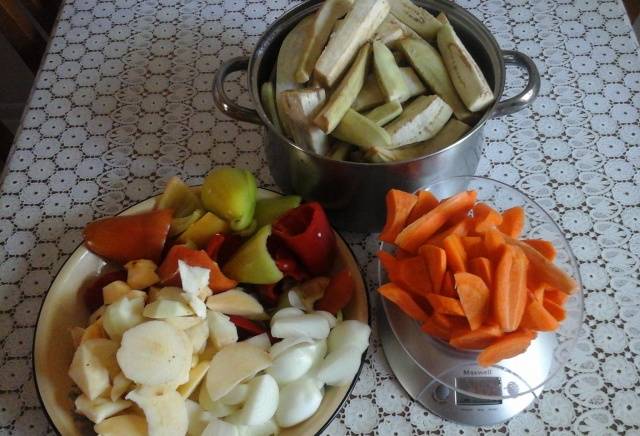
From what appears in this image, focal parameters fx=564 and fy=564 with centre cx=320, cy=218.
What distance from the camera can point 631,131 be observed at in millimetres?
857

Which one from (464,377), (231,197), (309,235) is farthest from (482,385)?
(231,197)

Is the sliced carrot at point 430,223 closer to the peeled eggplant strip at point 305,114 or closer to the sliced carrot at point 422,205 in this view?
the sliced carrot at point 422,205

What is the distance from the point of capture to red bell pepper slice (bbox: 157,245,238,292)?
24.3 inches

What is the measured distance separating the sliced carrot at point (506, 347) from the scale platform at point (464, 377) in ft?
0.17

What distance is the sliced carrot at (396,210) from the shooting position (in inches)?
23.7

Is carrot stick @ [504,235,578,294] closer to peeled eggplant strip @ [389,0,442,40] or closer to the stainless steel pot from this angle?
the stainless steel pot

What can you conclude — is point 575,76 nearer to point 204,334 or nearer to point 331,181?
point 331,181

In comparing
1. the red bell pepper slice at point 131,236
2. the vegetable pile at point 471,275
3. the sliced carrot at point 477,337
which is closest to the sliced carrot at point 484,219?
the vegetable pile at point 471,275

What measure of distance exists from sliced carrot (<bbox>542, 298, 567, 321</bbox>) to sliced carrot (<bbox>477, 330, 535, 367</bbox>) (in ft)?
0.12

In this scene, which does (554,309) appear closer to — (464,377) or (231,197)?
(464,377)

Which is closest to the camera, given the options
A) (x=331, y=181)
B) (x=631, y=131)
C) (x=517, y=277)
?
(x=517, y=277)

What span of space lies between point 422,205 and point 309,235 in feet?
0.43

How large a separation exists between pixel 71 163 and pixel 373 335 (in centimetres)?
54

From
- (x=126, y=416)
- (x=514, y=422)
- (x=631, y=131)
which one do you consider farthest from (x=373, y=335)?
(x=631, y=131)
